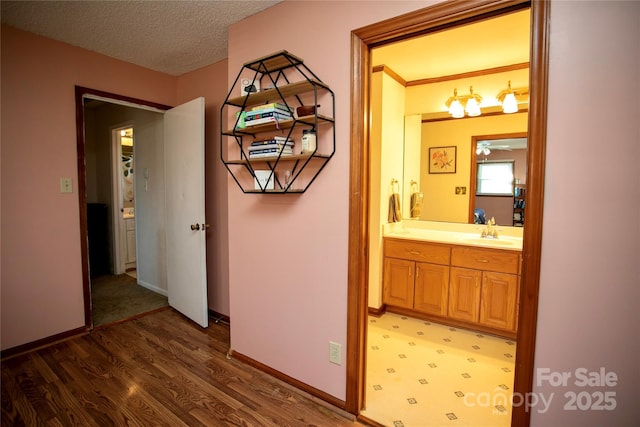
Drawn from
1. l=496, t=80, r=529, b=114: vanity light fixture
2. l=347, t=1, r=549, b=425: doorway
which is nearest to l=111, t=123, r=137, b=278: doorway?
l=347, t=1, r=549, b=425: doorway

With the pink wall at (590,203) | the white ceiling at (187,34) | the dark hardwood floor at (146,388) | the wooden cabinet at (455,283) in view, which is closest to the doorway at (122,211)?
the white ceiling at (187,34)

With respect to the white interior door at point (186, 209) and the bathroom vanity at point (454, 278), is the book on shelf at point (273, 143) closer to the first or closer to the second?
the white interior door at point (186, 209)

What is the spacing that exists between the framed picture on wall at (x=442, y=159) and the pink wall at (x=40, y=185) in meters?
3.28

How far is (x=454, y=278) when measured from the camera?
9.29 feet

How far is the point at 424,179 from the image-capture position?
3406mm

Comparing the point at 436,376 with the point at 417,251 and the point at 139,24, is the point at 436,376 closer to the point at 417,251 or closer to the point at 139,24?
the point at 417,251

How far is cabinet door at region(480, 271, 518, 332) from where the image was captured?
2.57 metres

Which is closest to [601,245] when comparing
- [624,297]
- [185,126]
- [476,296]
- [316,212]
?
[624,297]

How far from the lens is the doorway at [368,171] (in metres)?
1.22

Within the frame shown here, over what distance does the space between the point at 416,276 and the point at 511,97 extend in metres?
1.85

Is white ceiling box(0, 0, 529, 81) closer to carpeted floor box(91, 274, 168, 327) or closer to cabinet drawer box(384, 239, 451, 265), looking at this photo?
cabinet drawer box(384, 239, 451, 265)

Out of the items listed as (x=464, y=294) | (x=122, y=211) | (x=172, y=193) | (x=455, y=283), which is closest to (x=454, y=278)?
(x=455, y=283)

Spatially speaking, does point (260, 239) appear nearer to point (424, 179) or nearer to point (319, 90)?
point (319, 90)

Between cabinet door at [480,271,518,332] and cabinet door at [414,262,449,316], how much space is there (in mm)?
319
